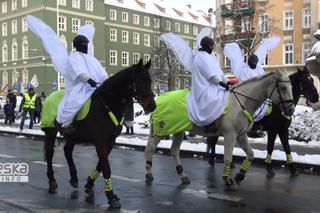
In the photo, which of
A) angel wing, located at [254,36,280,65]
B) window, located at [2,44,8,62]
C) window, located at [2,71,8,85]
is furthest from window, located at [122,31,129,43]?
angel wing, located at [254,36,280,65]

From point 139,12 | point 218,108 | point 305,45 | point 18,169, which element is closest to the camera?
point 218,108

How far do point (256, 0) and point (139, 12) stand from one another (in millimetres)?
35367

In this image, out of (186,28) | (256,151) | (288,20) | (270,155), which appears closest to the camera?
(270,155)

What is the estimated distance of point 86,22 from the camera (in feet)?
250

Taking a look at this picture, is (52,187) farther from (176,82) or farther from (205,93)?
(176,82)

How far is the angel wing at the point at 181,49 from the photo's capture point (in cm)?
1010

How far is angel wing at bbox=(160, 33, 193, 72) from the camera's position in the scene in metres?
10.1

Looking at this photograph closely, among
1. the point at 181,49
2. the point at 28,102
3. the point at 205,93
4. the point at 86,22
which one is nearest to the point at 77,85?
the point at 205,93

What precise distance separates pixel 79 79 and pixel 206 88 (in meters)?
2.31

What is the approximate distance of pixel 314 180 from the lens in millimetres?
10469

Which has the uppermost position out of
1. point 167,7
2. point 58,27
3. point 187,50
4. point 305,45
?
point 167,7

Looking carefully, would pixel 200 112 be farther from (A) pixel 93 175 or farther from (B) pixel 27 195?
(B) pixel 27 195

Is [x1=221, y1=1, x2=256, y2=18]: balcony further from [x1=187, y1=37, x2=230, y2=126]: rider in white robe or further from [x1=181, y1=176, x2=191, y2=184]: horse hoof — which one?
[x1=181, y1=176, x2=191, y2=184]: horse hoof

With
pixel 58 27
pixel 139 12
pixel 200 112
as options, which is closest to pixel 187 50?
pixel 200 112
